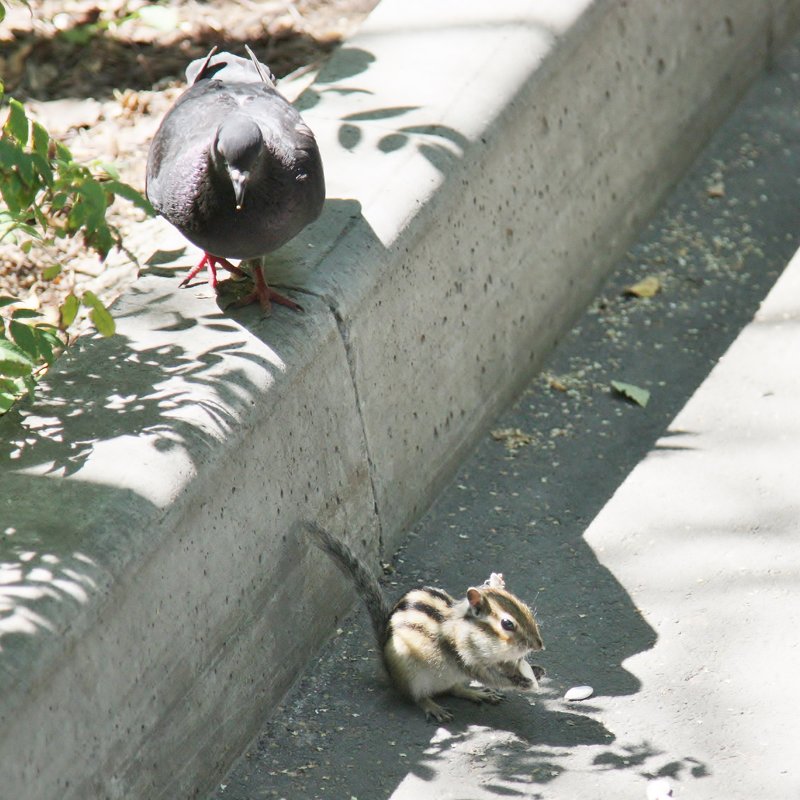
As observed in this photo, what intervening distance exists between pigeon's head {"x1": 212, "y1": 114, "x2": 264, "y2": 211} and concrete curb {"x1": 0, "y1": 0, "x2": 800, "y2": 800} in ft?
1.42

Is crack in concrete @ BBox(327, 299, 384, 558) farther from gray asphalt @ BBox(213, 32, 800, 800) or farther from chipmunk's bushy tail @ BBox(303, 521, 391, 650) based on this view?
chipmunk's bushy tail @ BBox(303, 521, 391, 650)

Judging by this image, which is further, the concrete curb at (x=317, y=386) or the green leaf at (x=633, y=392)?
the green leaf at (x=633, y=392)

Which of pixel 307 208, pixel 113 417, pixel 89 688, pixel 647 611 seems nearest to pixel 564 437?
pixel 647 611

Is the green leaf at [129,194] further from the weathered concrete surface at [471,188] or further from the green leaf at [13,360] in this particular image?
the weathered concrete surface at [471,188]

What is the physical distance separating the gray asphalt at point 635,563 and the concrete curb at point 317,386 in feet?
0.48

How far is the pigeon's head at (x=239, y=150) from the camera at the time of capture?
3619mm

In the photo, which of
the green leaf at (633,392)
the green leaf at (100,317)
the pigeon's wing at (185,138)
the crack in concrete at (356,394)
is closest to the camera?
the green leaf at (100,317)

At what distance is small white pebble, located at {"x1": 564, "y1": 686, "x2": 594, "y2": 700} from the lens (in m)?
3.93

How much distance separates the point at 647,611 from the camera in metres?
4.21

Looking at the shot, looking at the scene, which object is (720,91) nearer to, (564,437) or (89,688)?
(564,437)

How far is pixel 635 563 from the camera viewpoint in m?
4.38

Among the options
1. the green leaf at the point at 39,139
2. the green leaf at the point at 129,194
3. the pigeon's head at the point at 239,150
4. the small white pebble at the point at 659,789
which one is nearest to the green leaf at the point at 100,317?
the green leaf at the point at 129,194

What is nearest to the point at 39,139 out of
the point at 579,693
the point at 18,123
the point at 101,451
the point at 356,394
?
the point at 18,123

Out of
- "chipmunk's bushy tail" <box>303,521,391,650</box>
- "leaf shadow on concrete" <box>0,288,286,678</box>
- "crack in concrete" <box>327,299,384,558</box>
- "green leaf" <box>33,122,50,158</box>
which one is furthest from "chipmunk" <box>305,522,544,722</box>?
"green leaf" <box>33,122,50,158</box>
